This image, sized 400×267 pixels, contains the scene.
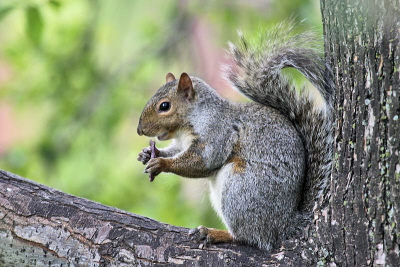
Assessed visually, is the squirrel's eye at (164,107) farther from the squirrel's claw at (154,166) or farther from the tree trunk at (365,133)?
the tree trunk at (365,133)

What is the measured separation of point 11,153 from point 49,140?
33 cm

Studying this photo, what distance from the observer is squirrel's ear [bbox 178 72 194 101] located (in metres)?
2.49

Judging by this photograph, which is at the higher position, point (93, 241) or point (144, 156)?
point (144, 156)

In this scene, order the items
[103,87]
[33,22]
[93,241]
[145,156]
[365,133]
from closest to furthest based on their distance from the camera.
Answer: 1. [365,133]
2. [93,241]
3. [145,156]
4. [33,22]
5. [103,87]

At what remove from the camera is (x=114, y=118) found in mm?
3783

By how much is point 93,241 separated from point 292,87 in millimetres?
1028

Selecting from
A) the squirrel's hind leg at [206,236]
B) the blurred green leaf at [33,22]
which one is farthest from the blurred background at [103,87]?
the squirrel's hind leg at [206,236]

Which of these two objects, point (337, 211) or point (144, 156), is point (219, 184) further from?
point (337, 211)

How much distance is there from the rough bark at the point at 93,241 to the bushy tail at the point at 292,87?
0.39m

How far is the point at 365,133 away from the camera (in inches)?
61.4

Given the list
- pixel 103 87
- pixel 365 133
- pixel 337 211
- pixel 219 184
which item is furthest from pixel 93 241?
pixel 103 87

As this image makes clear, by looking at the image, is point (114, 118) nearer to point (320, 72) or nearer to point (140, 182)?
point (140, 182)

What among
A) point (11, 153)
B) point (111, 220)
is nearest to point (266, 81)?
point (111, 220)

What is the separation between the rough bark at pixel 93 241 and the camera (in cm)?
193
